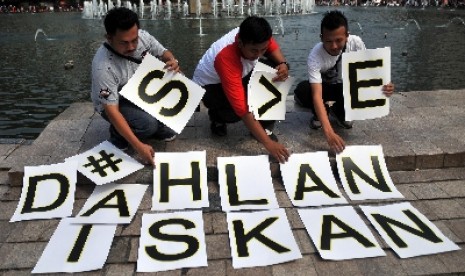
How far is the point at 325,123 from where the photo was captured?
4.35m

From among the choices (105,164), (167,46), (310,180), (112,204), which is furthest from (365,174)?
(167,46)

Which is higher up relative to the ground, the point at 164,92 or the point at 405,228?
the point at 164,92

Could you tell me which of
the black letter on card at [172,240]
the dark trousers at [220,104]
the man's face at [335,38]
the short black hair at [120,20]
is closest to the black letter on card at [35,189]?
the black letter on card at [172,240]

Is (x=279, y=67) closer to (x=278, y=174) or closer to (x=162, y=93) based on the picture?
(x=278, y=174)

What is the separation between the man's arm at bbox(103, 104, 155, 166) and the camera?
4.03 meters

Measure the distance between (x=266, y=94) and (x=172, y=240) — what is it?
1930mm

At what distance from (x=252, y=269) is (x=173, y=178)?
141 cm

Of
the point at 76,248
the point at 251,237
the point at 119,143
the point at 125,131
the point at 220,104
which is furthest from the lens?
the point at 220,104

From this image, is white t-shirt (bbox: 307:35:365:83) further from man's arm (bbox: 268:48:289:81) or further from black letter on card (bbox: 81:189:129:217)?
black letter on card (bbox: 81:189:129:217)

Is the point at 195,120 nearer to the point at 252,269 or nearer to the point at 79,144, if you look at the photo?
the point at 79,144

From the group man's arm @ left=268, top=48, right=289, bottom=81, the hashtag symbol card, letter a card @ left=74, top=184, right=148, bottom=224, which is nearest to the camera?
letter a card @ left=74, top=184, right=148, bottom=224

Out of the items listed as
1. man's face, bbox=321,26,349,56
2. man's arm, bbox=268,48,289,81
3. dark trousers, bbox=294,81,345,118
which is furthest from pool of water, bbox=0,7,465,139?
man's face, bbox=321,26,349,56

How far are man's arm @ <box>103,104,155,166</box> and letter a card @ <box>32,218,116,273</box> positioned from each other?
0.82 metres

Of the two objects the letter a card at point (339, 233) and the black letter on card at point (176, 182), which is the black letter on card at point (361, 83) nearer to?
the letter a card at point (339, 233)
